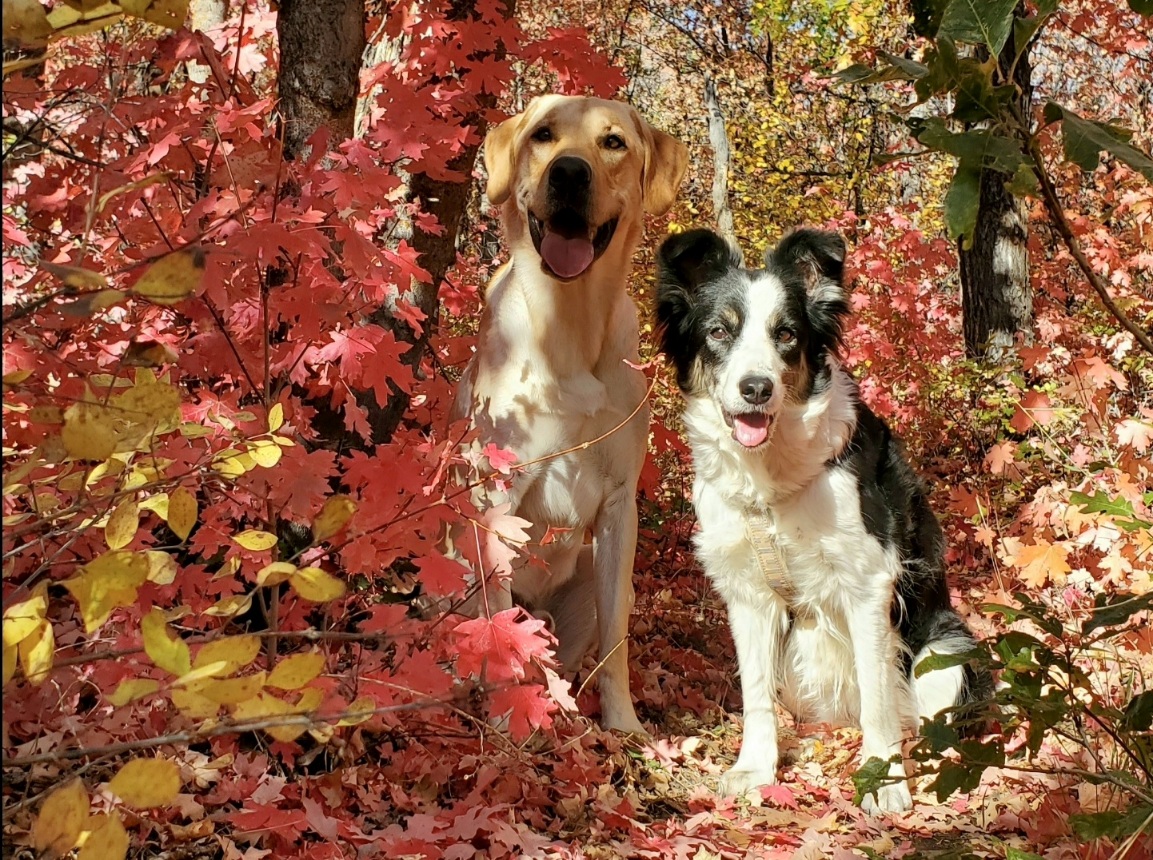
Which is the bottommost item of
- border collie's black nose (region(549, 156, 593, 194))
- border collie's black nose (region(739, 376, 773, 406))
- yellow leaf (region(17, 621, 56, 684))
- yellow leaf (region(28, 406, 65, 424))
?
yellow leaf (region(17, 621, 56, 684))

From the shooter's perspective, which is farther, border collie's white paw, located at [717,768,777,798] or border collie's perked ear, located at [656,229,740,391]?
border collie's perked ear, located at [656,229,740,391]

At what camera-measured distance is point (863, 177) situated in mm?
11805

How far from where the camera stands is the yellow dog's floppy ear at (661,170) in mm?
4211

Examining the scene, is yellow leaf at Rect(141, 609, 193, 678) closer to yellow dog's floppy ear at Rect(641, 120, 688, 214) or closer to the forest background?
the forest background

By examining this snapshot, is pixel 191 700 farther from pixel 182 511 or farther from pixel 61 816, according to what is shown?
pixel 182 511

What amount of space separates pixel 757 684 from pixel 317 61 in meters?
2.66

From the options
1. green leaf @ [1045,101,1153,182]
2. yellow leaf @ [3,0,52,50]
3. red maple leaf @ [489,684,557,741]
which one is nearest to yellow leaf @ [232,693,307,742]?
yellow leaf @ [3,0,52,50]

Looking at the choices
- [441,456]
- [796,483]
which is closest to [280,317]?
[441,456]

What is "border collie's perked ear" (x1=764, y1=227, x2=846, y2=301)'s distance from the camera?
385 centimetres

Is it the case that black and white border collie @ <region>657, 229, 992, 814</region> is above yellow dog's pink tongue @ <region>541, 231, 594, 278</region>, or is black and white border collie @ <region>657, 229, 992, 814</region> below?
below

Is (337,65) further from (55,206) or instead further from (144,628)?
(144,628)

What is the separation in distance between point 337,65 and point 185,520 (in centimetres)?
238

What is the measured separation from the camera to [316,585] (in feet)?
4.61

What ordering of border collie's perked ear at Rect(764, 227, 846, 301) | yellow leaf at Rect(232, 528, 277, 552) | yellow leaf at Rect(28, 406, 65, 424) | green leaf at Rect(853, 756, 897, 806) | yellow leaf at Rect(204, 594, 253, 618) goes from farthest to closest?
border collie's perked ear at Rect(764, 227, 846, 301) < green leaf at Rect(853, 756, 897, 806) < yellow leaf at Rect(232, 528, 277, 552) < yellow leaf at Rect(204, 594, 253, 618) < yellow leaf at Rect(28, 406, 65, 424)
